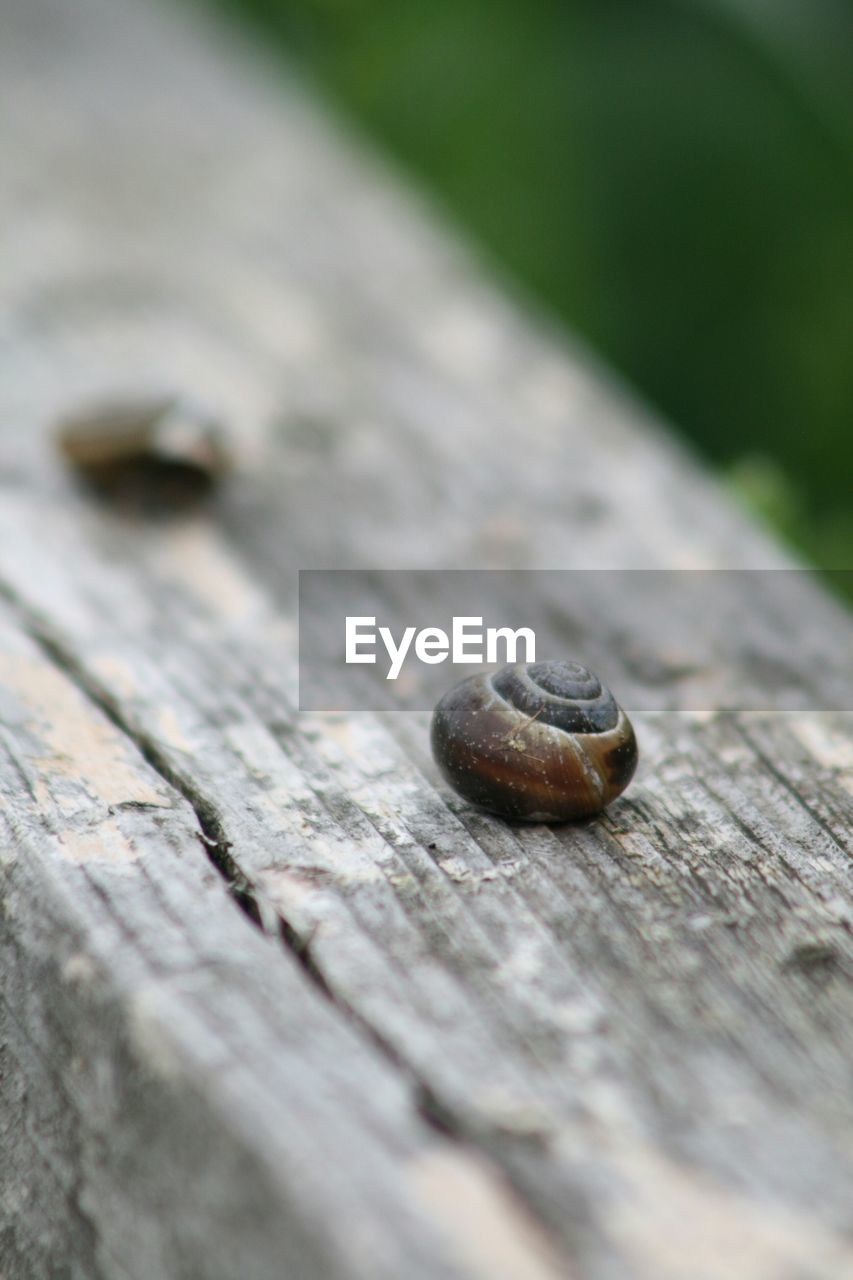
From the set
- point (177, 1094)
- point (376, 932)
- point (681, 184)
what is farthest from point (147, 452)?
point (681, 184)

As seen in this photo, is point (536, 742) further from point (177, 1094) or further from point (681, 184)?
point (681, 184)

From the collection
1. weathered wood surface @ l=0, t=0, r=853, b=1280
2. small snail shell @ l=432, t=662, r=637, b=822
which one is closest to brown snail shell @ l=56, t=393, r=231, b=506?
weathered wood surface @ l=0, t=0, r=853, b=1280

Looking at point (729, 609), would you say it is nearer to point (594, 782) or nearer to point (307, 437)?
point (594, 782)

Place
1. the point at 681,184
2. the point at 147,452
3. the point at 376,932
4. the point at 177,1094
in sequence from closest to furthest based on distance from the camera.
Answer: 1. the point at 177,1094
2. the point at 376,932
3. the point at 147,452
4. the point at 681,184

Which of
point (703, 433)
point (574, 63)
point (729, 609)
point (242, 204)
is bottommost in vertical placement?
point (703, 433)

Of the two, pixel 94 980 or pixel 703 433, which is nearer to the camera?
pixel 94 980

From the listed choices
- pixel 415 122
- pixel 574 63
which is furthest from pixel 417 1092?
pixel 415 122

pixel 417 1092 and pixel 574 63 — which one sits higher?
pixel 574 63
